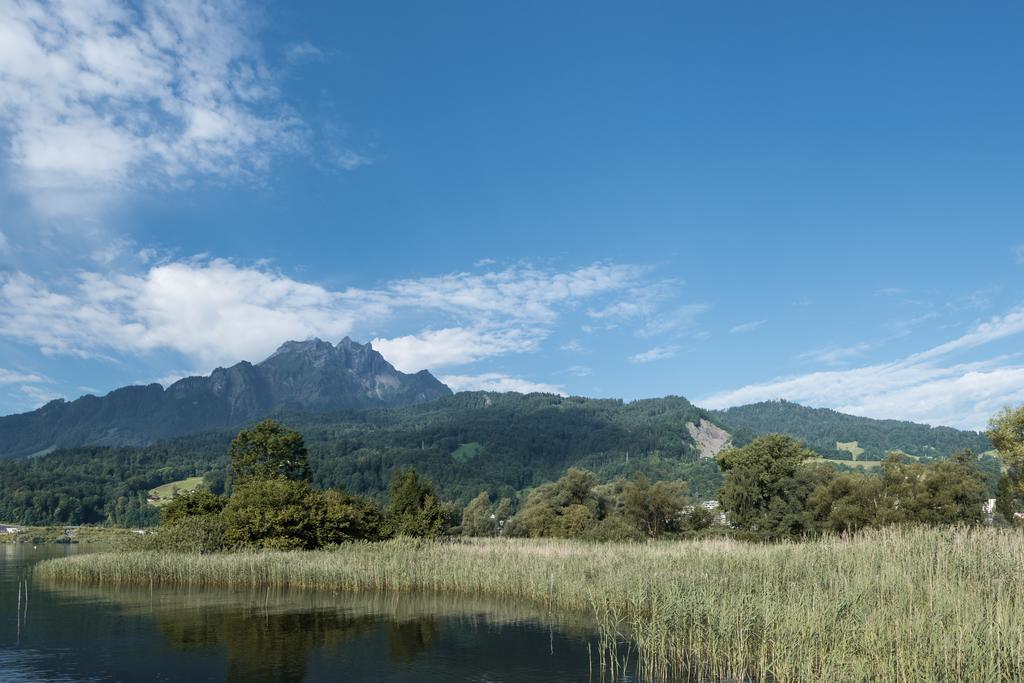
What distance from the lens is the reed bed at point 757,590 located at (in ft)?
36.6

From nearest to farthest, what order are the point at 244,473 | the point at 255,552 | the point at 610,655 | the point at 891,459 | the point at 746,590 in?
the point at 610,655 < the point at 746,590 < the point at 255,552 < the point at 891,459 < the point at 244,473

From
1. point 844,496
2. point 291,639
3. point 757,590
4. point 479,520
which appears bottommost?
point 479,520

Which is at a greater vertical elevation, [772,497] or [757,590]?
[757,590]

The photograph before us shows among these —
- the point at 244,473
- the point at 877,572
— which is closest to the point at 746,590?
the point at 877,572

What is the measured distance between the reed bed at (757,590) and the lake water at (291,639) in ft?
5.06

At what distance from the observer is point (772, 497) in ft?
159

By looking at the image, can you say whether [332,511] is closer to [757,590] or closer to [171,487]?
[757,590]

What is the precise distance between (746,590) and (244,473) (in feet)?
157

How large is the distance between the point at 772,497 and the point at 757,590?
1372 inches

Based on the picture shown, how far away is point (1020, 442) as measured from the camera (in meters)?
40.4

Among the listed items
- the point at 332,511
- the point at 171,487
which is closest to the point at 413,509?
the point at 332,511

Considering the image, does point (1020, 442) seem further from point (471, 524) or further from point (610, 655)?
point (471, 524)

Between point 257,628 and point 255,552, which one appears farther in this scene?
point 255,552

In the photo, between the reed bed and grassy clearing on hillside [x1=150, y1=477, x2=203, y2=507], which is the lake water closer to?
the reed bed
